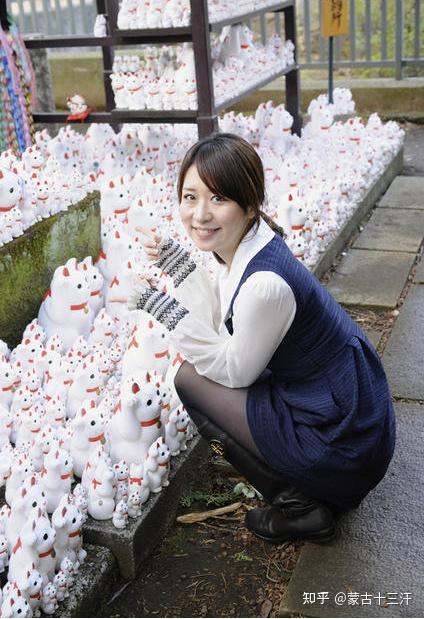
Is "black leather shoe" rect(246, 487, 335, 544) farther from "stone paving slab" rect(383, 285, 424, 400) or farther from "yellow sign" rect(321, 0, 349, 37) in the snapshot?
"yellow sign" rect(321, 0, 349, 37)

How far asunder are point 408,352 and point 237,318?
1605 mm

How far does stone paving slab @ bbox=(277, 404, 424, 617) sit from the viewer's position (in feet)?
7.54

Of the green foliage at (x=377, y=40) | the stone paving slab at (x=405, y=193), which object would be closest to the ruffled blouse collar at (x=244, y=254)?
the stone paving slab at (x=405, y=193)

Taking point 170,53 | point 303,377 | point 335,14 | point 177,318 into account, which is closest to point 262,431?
point 303,377

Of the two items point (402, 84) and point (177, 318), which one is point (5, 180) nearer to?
point (177, 318)

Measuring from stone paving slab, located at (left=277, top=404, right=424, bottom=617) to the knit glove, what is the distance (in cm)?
77

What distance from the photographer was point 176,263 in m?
2.64

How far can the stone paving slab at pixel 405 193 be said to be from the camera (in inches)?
221

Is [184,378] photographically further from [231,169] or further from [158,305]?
[231,169]

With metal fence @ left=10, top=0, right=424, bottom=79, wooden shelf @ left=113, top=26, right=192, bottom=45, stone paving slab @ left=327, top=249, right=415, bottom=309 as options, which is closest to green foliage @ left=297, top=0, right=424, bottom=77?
metal fence @ left=10, top=0, right=424, bottom=79

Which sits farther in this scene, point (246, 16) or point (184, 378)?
point (246, 16)

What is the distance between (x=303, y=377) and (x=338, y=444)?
21cm

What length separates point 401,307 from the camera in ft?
13.6

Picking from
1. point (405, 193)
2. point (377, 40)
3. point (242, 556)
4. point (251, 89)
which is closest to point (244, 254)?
point (242, 556)
